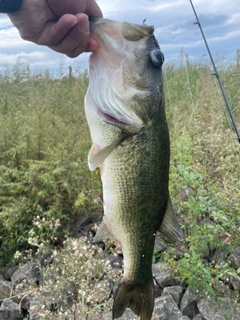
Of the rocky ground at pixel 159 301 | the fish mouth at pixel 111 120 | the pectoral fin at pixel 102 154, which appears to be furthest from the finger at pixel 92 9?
the rocky ground at pixel 159 301

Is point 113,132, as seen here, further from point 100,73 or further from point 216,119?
point 216,119

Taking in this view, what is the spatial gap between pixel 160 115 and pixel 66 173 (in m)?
2.17

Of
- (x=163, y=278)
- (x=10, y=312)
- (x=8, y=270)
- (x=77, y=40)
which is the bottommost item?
(x=8, y=270)

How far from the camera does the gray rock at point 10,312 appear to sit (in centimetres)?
301

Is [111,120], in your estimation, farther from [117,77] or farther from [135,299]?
[135,299]

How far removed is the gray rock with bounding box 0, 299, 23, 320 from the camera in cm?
301

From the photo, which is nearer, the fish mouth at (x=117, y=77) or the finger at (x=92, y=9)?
the fish mouth at (x=117, y=77)

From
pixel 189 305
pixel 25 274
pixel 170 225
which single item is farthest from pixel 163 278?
pixel 170 225

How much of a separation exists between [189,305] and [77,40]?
201cm

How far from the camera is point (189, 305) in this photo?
9.41 feet

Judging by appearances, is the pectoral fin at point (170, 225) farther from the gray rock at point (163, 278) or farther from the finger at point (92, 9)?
the gray rock at point (163, 278)

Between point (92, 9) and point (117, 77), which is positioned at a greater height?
point (92, 9)

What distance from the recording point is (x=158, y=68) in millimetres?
1715

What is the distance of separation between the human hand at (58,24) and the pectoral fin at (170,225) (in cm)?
73
